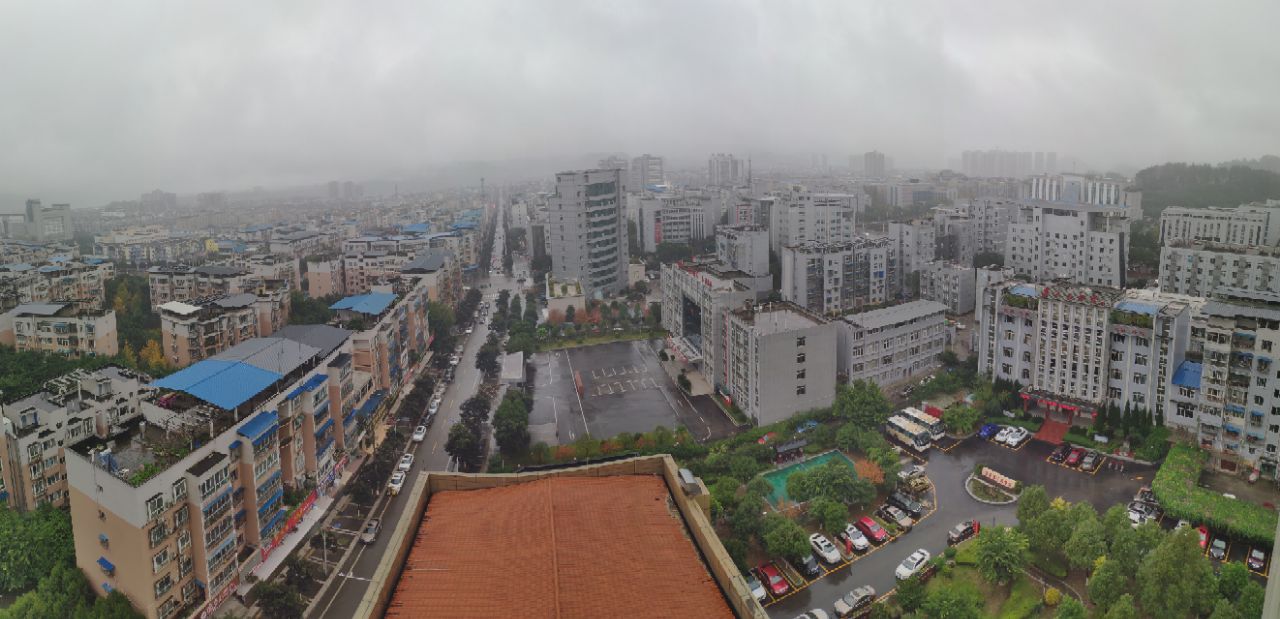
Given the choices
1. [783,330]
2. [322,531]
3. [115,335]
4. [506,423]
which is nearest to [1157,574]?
[783,330]

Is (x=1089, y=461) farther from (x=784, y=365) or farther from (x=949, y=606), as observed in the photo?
(x=949, y=606)

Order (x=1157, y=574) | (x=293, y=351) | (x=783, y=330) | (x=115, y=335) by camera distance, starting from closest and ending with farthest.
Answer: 1. (x=1157, y=574)
2. (x=293, y=351)
3. (x=783, y=330)
4. (x=115, y=335)

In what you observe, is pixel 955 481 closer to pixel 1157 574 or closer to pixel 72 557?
pixel 1157 574

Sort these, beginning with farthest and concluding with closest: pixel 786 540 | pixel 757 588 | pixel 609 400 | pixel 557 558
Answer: pixel 609 400 < pixel 786 540 < pixel 757 588 < pixel 557 558

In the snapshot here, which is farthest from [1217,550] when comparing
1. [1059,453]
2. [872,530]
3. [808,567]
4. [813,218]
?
[813,218]

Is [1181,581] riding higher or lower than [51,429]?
lower

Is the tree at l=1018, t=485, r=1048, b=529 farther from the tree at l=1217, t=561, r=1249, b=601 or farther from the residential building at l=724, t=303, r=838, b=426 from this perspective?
the residential building at l=724, t=303, r=838, b=426
